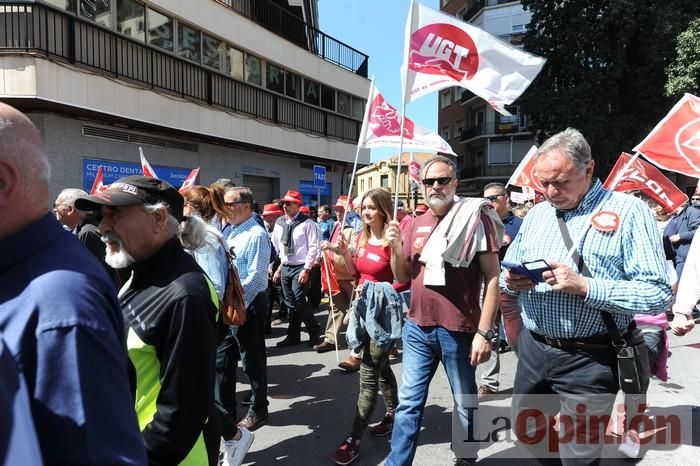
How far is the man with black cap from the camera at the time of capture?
166 cm

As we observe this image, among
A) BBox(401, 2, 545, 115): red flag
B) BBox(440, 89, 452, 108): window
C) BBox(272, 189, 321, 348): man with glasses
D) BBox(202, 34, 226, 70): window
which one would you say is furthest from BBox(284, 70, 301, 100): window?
BBox(440, 89, 452, 108): window

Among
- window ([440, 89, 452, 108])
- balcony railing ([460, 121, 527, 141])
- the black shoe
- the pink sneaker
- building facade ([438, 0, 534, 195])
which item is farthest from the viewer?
window ([440, 89, 452, 108])

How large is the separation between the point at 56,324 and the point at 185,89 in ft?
42.9

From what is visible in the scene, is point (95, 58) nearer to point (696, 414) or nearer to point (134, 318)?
point (134, 318)

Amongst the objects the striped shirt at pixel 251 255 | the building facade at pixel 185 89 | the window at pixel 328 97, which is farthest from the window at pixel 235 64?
the striped shirt at pixel 251 255

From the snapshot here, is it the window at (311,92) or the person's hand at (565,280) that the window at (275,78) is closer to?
the window at (311,92)

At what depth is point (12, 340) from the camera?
2.81 ft

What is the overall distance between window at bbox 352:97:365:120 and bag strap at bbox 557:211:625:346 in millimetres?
18531

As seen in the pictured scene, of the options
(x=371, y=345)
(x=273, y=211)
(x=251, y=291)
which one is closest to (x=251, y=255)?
(x=251, y=291)

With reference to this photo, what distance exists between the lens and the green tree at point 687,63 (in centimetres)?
1769

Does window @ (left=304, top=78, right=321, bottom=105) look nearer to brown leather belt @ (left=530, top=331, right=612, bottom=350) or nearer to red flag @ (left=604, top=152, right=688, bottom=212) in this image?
red flag @ (left=604, top=152, right=688, bottom=212)

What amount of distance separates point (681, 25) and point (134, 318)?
2373cm

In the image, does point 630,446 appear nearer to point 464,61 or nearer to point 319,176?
point 464,61

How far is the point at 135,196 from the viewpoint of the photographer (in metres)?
1.88
